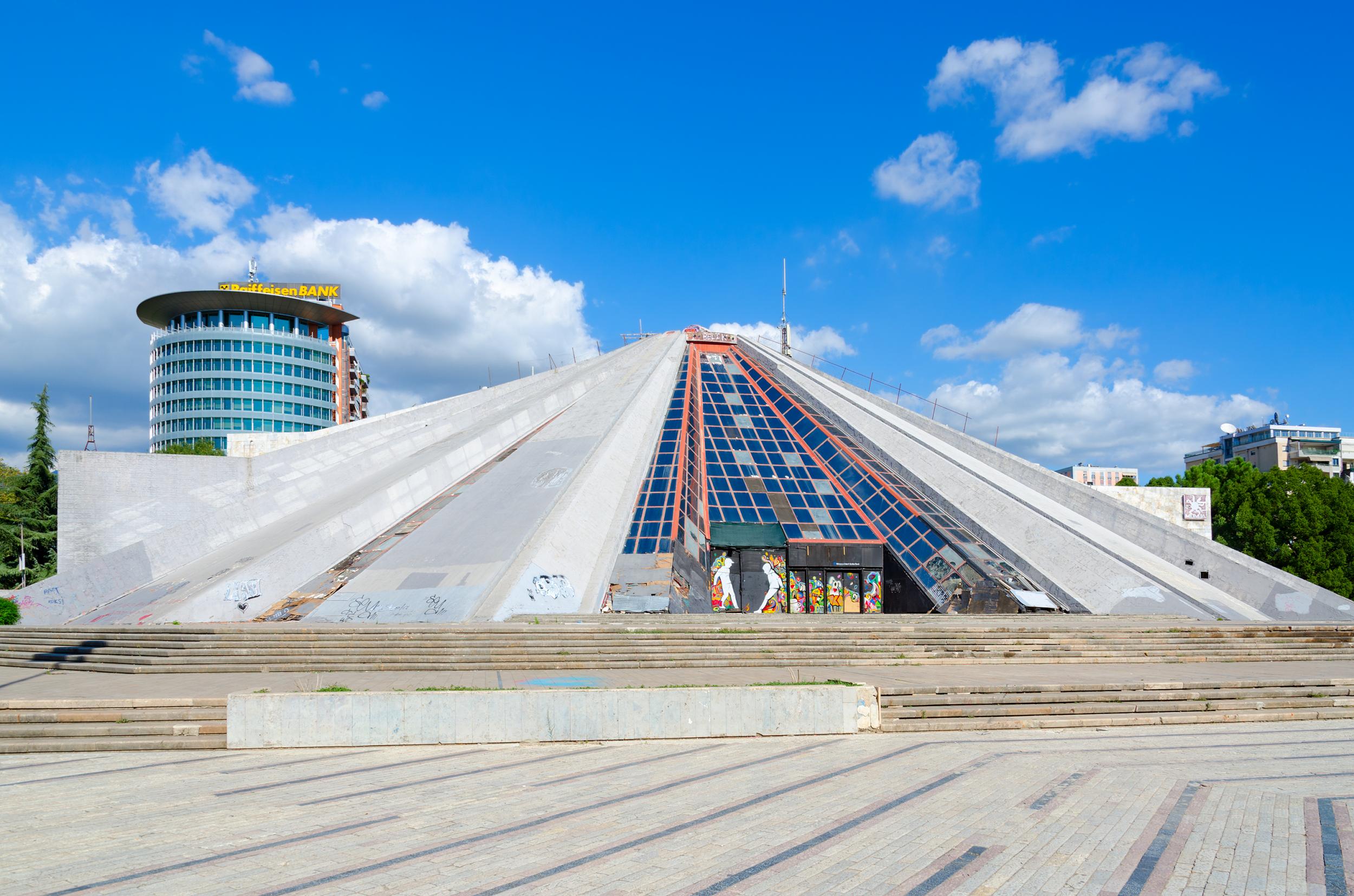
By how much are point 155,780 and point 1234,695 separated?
44.6 ft

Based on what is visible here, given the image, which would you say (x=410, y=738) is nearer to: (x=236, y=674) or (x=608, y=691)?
(x=608, y=691)

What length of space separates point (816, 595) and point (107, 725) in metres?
15.9

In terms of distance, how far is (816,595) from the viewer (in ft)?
68.3

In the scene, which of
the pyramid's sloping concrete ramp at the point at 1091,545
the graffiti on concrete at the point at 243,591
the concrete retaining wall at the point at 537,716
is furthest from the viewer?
the pyramid's sloping concrete ramp at the point at 1091,545

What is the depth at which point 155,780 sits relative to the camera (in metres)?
7.08

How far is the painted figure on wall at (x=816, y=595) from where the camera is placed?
20797 millimetres

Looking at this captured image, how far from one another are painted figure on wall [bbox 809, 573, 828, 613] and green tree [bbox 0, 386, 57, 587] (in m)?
28.5

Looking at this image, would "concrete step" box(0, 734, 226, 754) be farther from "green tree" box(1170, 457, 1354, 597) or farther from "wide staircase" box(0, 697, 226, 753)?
"green tree" box(1170, 457, 1354, 597)

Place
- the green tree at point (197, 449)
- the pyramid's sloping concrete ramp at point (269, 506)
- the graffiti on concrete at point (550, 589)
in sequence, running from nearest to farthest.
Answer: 1. the graffiti on concrete at point (550, 589)
2. the pyramid's sloping concrete ramp at point (269, 506)
3. the green tree at point (197, 449)

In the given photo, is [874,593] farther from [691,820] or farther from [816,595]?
[691,820]

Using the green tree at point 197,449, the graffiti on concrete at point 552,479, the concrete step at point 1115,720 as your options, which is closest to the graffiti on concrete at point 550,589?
the graffiti on concrete at point 552,479

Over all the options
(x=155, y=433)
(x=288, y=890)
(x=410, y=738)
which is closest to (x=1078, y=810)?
(x=288, y=890)

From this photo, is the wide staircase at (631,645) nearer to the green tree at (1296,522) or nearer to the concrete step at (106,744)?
the concrete step at (106,744)

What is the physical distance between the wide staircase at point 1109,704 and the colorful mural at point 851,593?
33.0 feet
